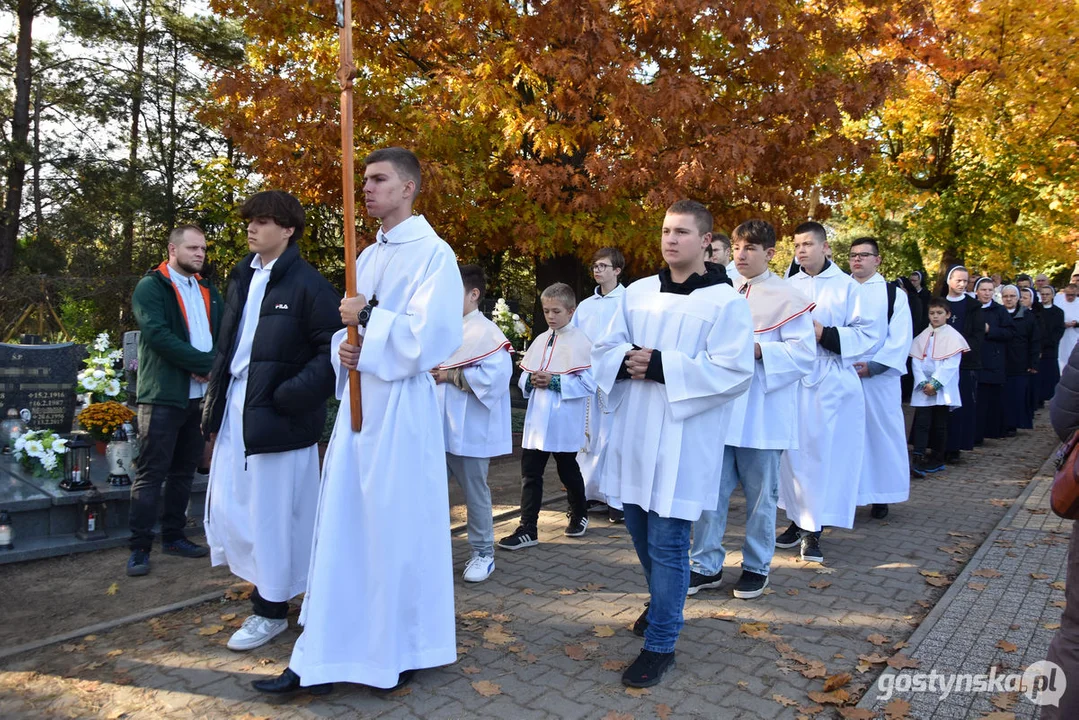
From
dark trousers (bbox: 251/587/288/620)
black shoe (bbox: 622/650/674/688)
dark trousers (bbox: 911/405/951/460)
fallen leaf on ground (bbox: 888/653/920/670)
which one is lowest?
fallen leaf on ground (bbox: 888/653/920/670)

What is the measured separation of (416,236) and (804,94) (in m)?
6.38

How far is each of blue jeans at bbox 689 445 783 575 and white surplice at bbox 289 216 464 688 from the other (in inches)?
77.2

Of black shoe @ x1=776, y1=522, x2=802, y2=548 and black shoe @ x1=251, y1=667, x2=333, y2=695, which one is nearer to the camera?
black shoe @ x1=251, y1=667, x2=333, y2=695

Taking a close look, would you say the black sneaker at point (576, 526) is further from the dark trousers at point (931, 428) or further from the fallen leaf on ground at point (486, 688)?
the dark trousers at point (931, 428)

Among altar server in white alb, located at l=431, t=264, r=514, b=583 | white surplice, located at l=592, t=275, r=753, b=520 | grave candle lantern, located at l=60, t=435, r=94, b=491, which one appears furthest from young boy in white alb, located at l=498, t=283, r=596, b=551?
grave candle lantern, located at l=60, t=435, r=94, b=491

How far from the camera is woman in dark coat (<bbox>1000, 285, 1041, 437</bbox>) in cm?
1268

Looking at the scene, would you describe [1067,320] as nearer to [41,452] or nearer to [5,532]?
[41,452]

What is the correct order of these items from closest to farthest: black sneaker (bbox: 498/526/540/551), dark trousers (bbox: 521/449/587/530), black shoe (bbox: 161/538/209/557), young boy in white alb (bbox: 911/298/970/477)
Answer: black shoe (bbox: 161/538/209/557) < black sneaker (bbox: 498/526/540/551) < dark trousers (bbox: 521/449/587/530) < young boy in white alb (bbox: 911/298/970/477)

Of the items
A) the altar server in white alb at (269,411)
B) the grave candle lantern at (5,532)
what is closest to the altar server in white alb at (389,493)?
the altar server in white alb at (269,411)

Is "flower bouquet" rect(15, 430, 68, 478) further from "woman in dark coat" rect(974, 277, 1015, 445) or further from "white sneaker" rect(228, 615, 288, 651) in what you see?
"woman in dark coat" rect(974, 277, 1015, 445)

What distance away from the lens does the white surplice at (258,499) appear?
14.0 feet

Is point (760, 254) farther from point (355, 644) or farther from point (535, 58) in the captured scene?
point (535, 58)

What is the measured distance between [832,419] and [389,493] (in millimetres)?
3734

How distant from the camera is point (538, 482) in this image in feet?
20.8
